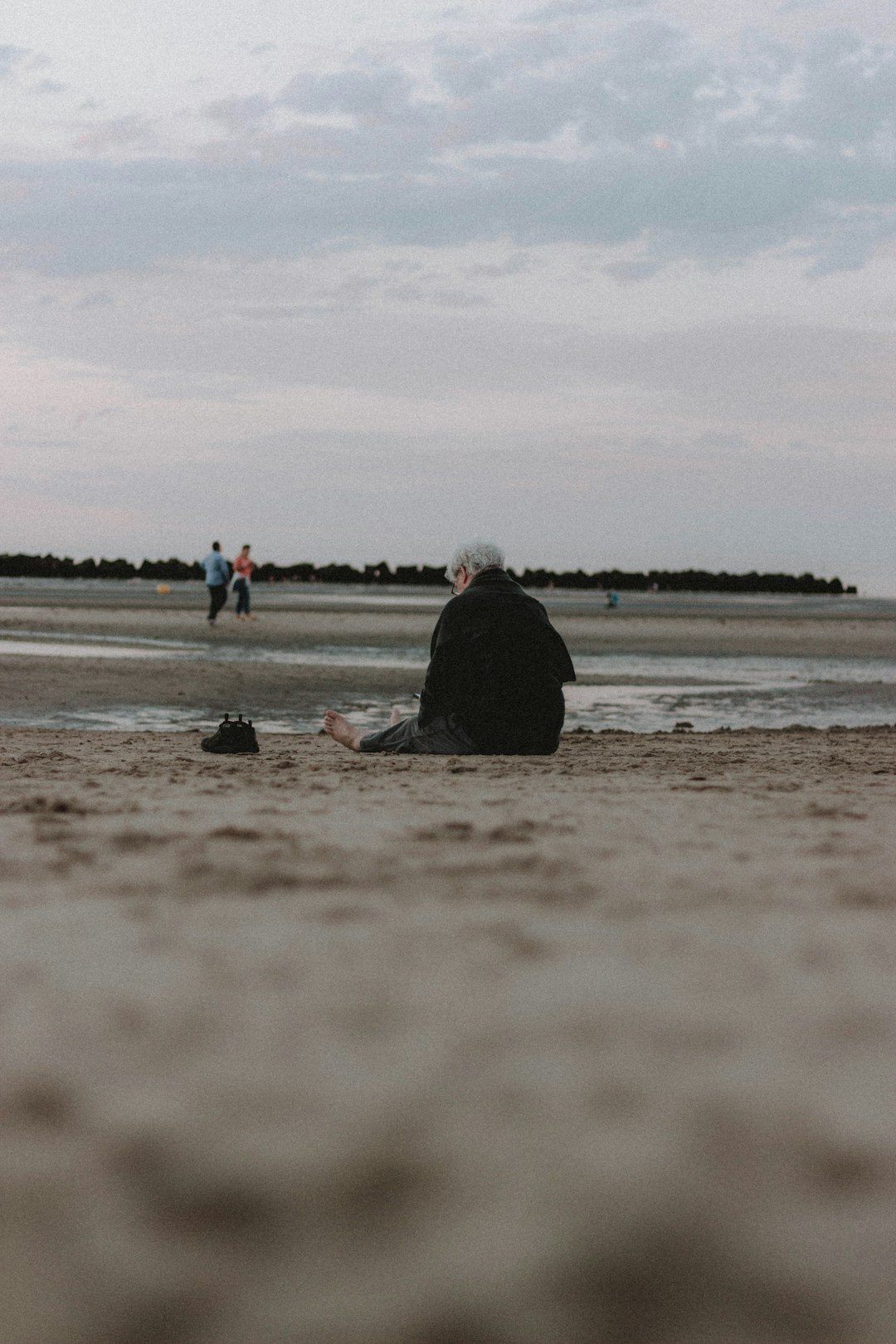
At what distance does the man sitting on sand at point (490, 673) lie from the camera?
5422mm

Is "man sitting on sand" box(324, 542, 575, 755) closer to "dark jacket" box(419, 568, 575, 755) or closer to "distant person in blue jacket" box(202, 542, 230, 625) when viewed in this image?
"dark jacket" box(419, 568, 575, 755)

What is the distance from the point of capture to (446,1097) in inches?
54.7

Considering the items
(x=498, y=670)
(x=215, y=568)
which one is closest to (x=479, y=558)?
(x=498, y=670)

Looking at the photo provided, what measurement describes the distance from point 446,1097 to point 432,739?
4.31 meters

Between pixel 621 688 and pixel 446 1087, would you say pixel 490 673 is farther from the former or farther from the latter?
pixel 621 688

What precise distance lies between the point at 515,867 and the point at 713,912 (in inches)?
20.3

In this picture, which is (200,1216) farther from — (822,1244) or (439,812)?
(439,812)

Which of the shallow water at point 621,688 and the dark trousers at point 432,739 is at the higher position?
the dark trousers at point 432,739

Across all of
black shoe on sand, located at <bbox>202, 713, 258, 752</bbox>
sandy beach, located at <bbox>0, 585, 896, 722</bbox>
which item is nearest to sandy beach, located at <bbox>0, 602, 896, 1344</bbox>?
black shoe on sand, located at <bbox>202, 713, 258, 752</bbox>

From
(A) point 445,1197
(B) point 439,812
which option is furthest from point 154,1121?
(B) point 439,812

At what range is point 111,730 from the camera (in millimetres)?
9219

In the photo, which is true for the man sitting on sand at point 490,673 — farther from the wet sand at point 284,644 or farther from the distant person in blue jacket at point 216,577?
the distant person in blue jacket at point 216,577

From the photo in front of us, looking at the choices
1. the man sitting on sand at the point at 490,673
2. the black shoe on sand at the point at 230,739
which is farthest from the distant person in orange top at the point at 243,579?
the man sitting on sand at the point at 490,673

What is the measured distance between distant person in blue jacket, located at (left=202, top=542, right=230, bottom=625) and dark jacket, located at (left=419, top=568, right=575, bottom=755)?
18.8m
